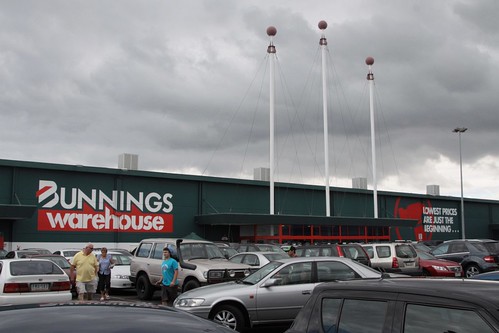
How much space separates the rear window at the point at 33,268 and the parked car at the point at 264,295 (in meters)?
4.19

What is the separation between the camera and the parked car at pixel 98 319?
8.83ft

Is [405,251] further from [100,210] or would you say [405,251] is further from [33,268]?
[100,210]

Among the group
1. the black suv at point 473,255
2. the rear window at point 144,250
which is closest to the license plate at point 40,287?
the rear window at point 144,250

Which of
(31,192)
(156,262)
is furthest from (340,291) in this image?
(31,192)

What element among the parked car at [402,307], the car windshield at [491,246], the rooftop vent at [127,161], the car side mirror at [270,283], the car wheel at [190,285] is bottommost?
the car wheel at [190,285]

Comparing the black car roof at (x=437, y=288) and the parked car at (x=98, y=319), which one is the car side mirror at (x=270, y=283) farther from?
the parked car at (x=98, y=319)

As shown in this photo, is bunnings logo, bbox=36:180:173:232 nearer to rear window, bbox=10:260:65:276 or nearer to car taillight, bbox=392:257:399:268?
car taillight, bbox=392:257:399:268

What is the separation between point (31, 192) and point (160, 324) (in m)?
36.8

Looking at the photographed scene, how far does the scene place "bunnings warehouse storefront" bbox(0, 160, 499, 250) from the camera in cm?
A: 3678

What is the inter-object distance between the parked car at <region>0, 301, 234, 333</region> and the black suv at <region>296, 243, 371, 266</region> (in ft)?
58.7

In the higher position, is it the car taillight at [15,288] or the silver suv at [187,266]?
the silver suv at [187,266]

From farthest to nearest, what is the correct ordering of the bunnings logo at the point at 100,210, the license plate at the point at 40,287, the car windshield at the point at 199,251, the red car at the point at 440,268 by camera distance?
the bunnings logo at the point at 100,210
the red car at the point at 440,268
the car windshield at the point at 199,251
the license plate at the point at 40,287

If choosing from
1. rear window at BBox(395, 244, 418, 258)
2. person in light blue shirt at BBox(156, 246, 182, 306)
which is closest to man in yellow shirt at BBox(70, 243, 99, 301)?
person in light blue shirt at BBox(156, 246, 182, 306)

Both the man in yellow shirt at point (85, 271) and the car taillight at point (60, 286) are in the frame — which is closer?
the car taillight at point (60, 286)
